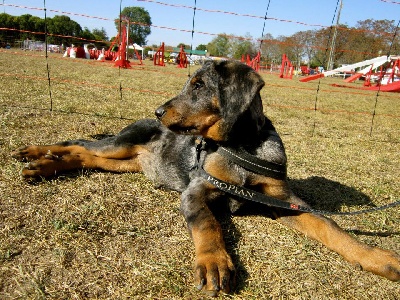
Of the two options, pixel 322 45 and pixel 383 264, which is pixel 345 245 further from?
pixel 322 45

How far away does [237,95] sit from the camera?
2.71 metres

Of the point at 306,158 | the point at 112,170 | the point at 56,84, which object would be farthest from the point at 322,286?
the point at 56,84

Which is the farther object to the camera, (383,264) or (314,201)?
(314,201)

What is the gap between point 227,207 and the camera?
119 inches

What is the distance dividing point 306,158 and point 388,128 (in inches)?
192

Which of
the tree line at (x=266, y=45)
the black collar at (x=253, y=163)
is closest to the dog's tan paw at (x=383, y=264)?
the black collar at (x=253, y=163)

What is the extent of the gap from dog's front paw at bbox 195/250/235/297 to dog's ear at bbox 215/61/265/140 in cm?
109

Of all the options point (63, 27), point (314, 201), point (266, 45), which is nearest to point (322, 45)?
point (266, 45)

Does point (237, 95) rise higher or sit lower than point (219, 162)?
higher

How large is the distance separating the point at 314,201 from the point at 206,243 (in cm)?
185

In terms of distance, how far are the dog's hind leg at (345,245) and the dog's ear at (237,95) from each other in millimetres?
818

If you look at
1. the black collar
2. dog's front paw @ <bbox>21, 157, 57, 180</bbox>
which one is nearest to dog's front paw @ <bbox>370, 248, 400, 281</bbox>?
the black collar

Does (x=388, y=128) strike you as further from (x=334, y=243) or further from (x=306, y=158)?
(x=334, y=243)

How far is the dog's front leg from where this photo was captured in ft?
6.32
